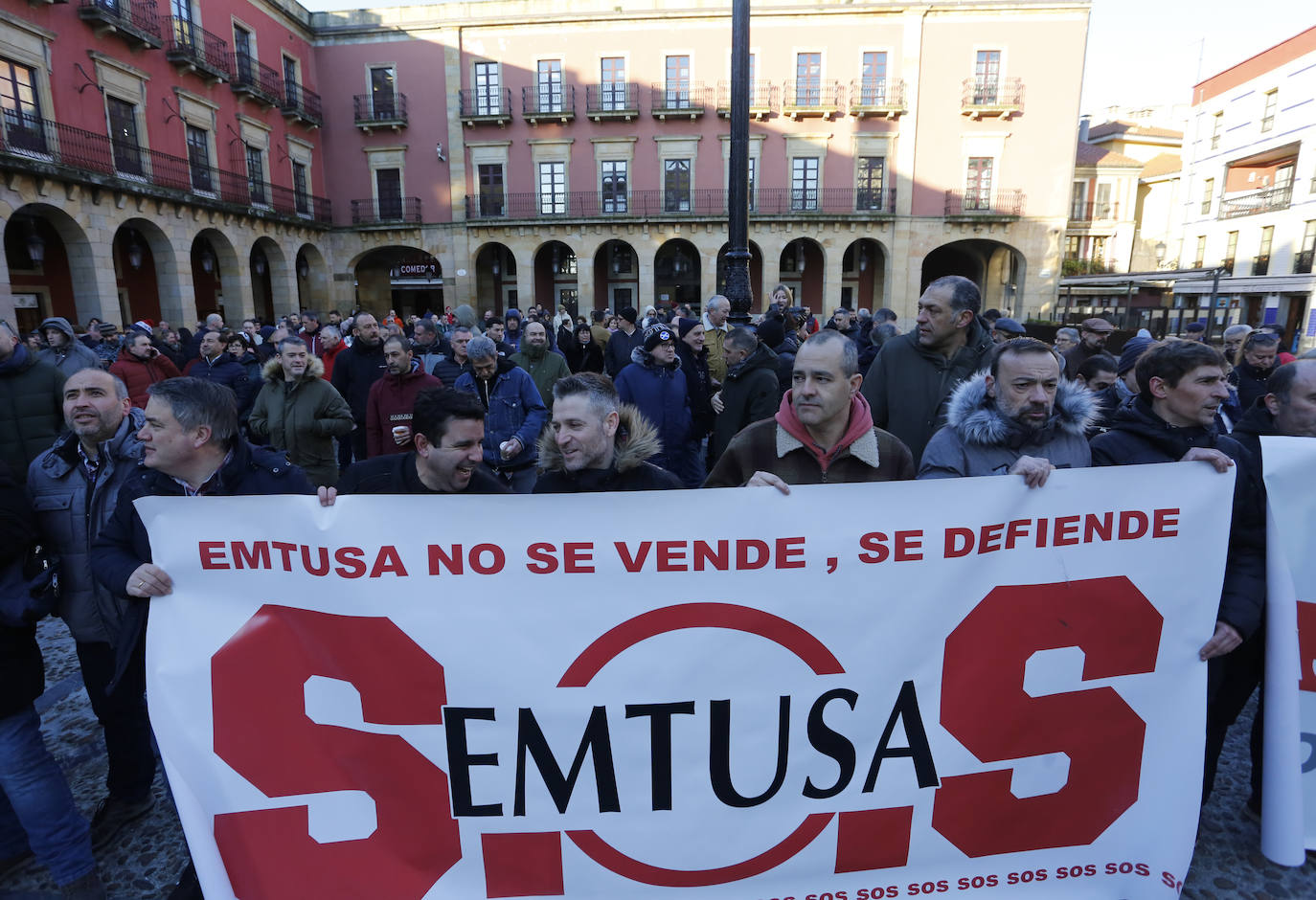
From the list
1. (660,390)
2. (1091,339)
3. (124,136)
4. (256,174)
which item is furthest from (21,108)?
(1091,339)

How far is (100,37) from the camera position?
16891 mm

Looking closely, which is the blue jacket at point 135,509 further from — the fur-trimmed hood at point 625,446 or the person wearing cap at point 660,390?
the person wearing cap at point 660,390

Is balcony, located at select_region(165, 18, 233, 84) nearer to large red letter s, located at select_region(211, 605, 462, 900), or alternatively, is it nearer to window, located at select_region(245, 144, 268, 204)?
window, located at select_region(245, 144, 268, 204)

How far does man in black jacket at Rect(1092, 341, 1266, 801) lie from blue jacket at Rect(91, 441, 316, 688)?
2844 mm

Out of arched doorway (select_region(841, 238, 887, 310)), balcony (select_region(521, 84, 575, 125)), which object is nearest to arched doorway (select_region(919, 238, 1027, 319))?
arched doorway (select_region(841, 238, 887, 310))

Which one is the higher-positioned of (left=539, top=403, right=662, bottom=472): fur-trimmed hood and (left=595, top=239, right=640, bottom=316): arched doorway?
(left=595, top=239, right=640, bottom=316): arched doorway

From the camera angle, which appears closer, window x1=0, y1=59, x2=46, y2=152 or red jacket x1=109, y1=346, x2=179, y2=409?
red jacket x1=109, y1=346, x2=179, y2=409

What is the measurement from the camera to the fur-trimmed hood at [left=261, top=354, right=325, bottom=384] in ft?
15.6

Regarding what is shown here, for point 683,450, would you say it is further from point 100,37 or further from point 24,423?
point 100,37

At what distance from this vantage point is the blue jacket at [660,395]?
516cm

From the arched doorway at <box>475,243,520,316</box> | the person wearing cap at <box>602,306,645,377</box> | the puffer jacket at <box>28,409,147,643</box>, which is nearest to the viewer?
the puffer jacket at <box>28,409,147,643</box>

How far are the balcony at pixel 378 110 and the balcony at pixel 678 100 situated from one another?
957 centimetres

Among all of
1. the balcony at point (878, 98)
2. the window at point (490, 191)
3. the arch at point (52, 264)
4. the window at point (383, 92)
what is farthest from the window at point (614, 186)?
the arch at point (52, 264)

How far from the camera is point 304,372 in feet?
15.7
